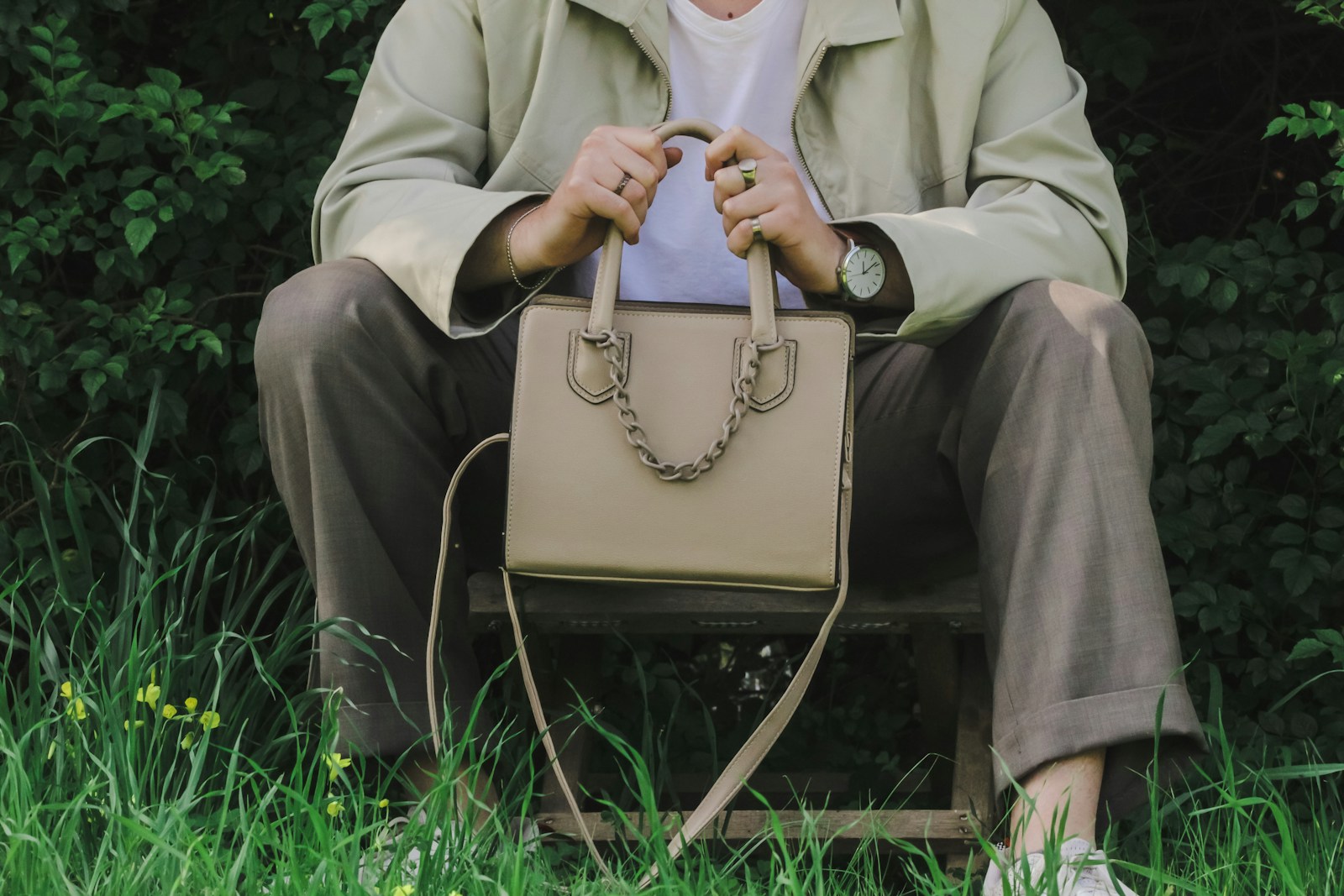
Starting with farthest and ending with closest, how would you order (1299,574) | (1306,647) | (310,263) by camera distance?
(310,263) → (1299,574) → (1306,647)

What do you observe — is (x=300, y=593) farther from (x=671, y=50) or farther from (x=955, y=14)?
(x=955, y=14)

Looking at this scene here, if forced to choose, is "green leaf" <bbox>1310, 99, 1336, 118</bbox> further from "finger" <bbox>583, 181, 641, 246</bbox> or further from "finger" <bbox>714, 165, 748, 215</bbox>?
"finger" <bbox>583, 181, 641, 246</bbox>

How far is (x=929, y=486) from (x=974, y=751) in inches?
16.4

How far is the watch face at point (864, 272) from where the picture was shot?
1.87m

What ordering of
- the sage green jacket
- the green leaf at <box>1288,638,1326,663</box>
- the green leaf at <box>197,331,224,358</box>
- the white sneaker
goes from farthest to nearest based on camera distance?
the green leaf at <box>197,331,224,358</box> < the green leaf at <box>1288,638,1326,663</box> < the sage green jacket < the white sneaker

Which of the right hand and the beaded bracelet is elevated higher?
the right hand

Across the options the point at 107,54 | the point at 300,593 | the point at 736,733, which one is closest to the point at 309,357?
the point at 300,593

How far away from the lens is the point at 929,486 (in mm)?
2027

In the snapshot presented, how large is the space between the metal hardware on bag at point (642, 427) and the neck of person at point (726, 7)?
739 millimetres

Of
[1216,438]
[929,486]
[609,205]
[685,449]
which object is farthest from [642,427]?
[1216,438]

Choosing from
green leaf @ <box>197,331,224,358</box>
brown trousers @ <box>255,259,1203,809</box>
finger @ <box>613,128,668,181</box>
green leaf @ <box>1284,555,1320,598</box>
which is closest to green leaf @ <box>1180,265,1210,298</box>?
green leaf @ <box>1284,555,1320,598</box>

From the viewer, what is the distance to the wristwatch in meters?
1.87

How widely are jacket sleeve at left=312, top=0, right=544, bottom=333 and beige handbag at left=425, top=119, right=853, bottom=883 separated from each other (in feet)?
0.75

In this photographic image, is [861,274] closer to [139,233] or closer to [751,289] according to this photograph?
[751,289]
